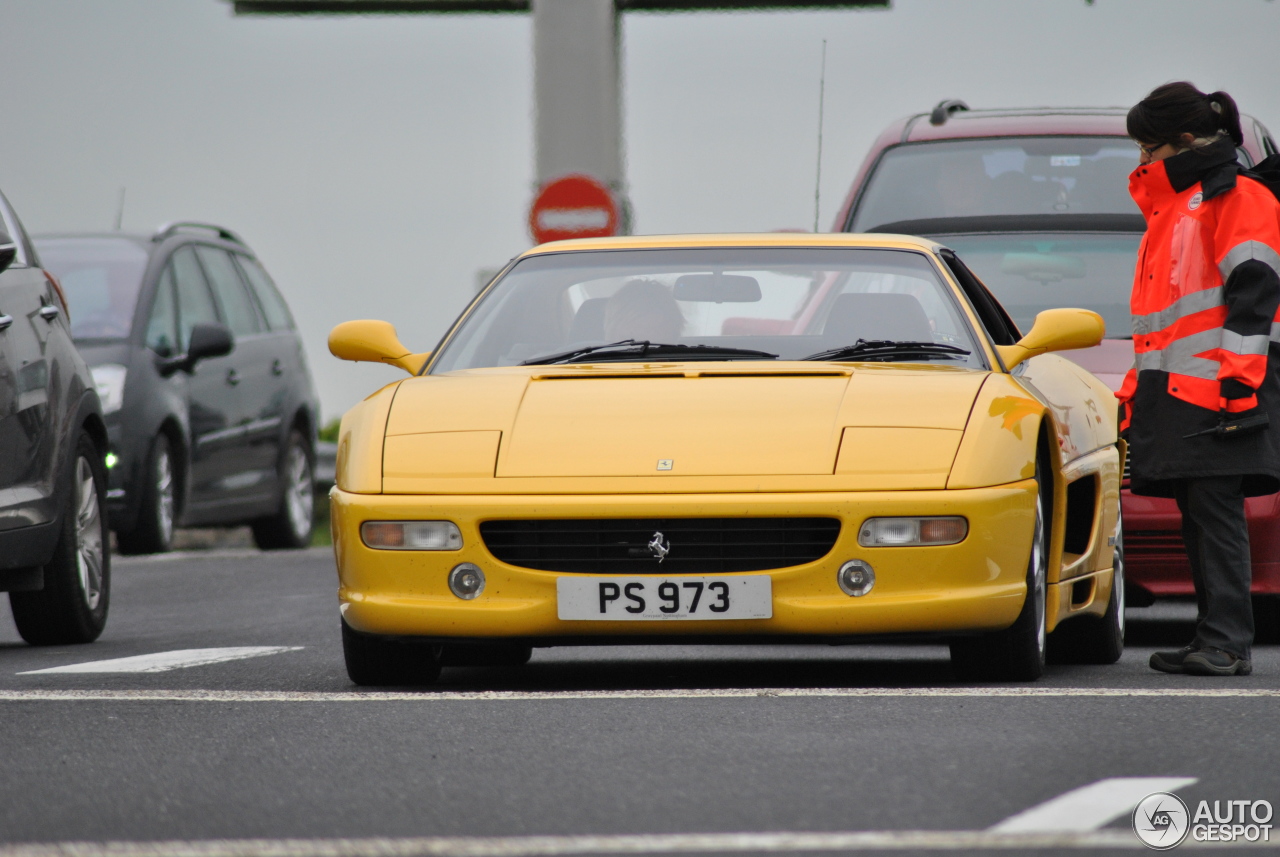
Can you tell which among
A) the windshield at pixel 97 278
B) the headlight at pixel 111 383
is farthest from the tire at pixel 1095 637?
the windshield at pixel 97 278

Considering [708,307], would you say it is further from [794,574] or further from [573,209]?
[573,209]

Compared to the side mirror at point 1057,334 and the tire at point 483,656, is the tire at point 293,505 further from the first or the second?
the side mirror at point 1057,334

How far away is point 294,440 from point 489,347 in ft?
28.4

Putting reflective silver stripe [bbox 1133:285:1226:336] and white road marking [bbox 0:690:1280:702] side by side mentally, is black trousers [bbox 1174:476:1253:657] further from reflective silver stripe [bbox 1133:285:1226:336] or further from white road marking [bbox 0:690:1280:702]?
white road marking [bbox 0:690:1280:702]

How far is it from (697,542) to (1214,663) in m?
1.60

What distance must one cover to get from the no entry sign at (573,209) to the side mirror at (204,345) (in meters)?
3.10

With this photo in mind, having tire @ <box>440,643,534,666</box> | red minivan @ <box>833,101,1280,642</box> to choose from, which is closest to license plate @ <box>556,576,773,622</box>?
tire @ <box>440,643,534,666</box>

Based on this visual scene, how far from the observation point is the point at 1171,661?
22.2 feet

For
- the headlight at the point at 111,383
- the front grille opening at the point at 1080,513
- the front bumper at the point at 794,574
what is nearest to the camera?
the front bumper at the point at 794,574

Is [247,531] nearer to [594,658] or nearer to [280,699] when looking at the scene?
[594,658]

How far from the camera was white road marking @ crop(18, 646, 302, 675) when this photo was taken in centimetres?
711

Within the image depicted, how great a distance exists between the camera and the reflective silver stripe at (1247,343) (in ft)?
21.5

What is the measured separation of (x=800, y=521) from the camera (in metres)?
6.02

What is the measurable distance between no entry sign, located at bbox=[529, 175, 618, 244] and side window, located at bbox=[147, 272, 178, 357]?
3244mm
